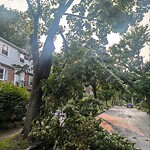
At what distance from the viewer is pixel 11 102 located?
30.7ft

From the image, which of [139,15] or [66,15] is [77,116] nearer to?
[66,15]

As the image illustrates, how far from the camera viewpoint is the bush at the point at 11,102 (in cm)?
889

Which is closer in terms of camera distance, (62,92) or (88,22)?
(62,92)

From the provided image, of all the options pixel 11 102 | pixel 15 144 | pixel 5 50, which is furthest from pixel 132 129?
pixel 5 50

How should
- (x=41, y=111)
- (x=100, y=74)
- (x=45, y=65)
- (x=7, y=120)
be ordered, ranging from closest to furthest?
1. (x=100, y=74)
2. (x=41, y=111)
3. (x=45, y=65)
4. (x=7, y=120)

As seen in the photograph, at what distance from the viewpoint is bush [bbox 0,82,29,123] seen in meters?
8.89

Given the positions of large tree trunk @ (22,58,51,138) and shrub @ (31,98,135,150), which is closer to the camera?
shrub @ (31,98,135,150)

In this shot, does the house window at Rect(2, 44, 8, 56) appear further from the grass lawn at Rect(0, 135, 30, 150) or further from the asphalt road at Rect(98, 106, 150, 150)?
the grass lawn at Rect(0, 135, 30, 150)

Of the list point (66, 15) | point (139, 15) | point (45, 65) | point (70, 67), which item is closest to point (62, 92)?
point (70, 67)

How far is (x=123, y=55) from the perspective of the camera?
34500 millimetres

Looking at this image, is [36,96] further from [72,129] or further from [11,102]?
[11,102]

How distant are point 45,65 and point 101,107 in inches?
96.0

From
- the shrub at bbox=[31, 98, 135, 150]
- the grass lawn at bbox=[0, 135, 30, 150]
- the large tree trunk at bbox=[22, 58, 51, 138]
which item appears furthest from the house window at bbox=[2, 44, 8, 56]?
the shrub at bbox=[31, 98, 135, 150]

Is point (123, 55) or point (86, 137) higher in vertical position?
point (123, 55)
